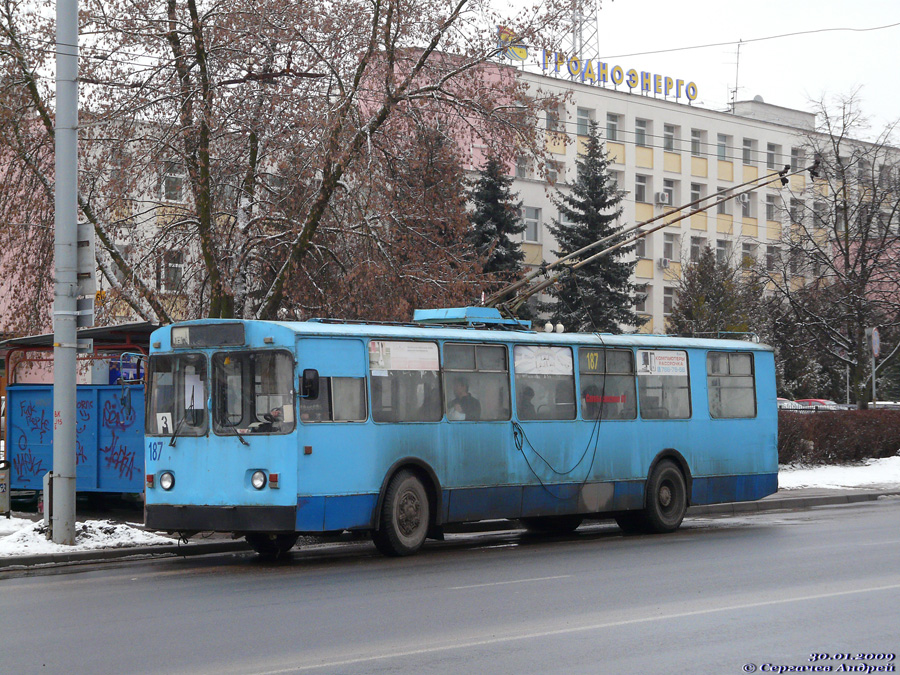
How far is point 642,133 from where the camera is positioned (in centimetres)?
6019

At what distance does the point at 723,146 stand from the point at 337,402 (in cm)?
5410

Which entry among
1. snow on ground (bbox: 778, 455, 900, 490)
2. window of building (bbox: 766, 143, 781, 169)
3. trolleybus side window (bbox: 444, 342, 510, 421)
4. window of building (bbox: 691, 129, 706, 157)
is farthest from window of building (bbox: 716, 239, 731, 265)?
trolleybus side window (bbox: 444, 342, 510, 421)

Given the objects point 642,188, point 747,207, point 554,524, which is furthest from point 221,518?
point 747,207

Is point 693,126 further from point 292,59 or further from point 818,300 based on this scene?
point 292,59

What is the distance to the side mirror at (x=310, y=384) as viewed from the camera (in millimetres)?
12789

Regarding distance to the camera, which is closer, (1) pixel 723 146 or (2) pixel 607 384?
(2) pixel 607 384

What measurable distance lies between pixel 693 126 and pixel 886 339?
79.4 ft

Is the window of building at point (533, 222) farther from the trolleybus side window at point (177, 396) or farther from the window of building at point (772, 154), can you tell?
the trolleybus side window at point (177, 396)

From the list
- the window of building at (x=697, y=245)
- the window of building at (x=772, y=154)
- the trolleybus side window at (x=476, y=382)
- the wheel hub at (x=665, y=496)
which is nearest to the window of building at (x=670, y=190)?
the window of building at (x=697, y=245)

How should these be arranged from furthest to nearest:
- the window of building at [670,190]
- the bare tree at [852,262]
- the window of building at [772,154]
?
the window of building at [772,154], the window of building at [670,190], the bare tree at [852,262]

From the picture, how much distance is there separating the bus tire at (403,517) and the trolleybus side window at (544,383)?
2.13 m

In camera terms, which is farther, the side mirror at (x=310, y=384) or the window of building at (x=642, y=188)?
the window of building at (x=642, y=188)

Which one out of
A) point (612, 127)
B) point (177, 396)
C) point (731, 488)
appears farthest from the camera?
point (612, 127)

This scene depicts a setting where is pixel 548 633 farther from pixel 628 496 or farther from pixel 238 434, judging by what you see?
pixel 628 496
